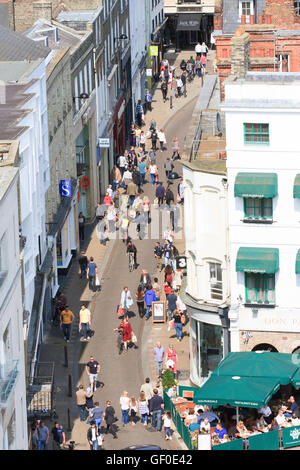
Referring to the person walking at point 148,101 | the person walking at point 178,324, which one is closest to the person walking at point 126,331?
the person walking at point 178,324

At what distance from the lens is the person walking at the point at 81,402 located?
A: 5756 centimetres

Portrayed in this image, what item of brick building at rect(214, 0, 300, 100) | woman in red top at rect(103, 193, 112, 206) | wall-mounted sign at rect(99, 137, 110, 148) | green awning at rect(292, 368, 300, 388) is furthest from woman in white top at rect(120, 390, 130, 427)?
wall-mounted sign at rect(99, 137, 110, 148)

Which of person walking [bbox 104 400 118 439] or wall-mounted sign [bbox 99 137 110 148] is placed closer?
person walking [bbox 104 400 118 439]

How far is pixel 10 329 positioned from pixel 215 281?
66.1 feet

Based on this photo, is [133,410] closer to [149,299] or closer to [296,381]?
[296,381]

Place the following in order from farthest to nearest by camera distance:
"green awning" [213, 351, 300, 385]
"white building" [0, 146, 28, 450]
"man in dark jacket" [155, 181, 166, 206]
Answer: "man in dark jacket" [155, 181, 166, 206] → "green awning" [213, 351, 300, 385] → "white building" [0, 146, 28, 450]

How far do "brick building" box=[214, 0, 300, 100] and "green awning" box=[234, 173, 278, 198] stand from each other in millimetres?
7263

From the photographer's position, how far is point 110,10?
9656cm

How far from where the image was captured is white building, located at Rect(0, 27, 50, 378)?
58.4 m

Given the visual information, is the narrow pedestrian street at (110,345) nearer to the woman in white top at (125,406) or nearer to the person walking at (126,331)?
the woman in white top at (125,406)

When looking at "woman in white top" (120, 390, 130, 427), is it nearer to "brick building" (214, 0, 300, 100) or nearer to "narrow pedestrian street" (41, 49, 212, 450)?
"narrow pedestrian street" (41, 49, 212, 450)

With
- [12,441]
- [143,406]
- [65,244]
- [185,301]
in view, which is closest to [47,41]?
[65,244]

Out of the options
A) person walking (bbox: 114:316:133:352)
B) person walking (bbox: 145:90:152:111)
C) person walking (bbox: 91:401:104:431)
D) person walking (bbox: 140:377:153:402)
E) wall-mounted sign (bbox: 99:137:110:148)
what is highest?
person walking (bbox: 145:90:152:111)

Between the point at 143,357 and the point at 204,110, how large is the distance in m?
11.4
